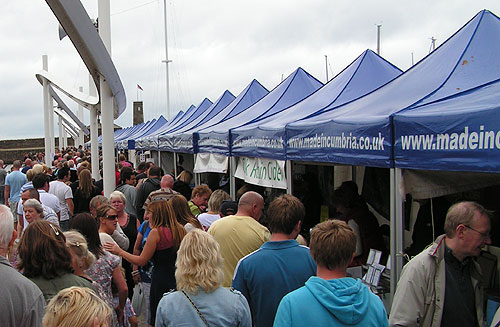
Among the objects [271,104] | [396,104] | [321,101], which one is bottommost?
[396,104]

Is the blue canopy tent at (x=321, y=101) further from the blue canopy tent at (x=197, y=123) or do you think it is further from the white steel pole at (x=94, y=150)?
the white steel pole at (x=94, y=150)

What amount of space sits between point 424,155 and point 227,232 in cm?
162

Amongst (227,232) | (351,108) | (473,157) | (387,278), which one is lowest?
(387,278)

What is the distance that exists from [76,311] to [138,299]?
295 centimetres

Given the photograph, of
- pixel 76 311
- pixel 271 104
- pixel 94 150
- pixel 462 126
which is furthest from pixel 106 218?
pixel 94 150

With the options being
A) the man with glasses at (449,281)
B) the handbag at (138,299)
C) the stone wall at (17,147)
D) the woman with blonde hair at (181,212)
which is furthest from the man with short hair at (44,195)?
the stone wall at (17,147)

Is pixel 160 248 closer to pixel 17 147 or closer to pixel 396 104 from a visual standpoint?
pixel 396 104

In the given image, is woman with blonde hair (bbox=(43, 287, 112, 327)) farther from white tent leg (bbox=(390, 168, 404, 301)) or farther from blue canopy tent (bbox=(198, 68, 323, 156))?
blue canopy tent (bbox=(198, 68, 323, 156))

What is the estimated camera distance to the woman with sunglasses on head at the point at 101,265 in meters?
3.70

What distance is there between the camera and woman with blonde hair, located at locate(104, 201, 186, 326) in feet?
14.2

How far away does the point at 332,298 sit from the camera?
229 centimetres

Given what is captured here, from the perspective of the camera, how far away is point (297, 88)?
9.20m

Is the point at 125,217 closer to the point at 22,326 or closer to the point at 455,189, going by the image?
the point at 22,326

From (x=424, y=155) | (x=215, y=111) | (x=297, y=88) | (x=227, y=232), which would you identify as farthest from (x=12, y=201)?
(x=424, y=155)
